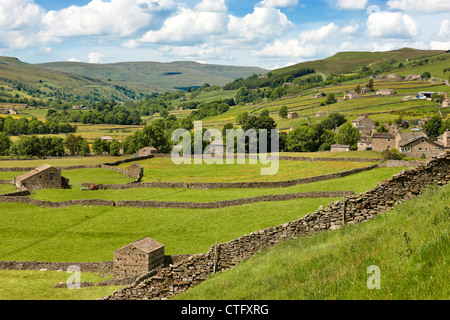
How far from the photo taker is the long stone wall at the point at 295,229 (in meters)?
16.8

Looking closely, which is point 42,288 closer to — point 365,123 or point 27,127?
point 365,123

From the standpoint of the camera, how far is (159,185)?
188 ft

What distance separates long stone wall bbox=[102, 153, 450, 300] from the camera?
1680 cm

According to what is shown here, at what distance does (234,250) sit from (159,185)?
3961cm

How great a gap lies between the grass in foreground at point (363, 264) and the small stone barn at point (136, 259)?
9960 millimetres

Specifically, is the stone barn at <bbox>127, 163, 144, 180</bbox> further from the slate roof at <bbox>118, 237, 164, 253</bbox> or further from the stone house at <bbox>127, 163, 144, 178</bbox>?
the slate roof at <bbox>118, 237, 164, 253</bbox>

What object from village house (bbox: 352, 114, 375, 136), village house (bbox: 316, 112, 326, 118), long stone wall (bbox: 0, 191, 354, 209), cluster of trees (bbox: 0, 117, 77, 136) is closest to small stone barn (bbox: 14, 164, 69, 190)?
long stone wall (bbox: 0, 191, 354, 209)

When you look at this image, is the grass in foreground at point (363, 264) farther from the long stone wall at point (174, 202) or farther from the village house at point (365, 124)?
the village house at point (365, 124)

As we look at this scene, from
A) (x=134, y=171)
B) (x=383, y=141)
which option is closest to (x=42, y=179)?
(x=134, y=171)

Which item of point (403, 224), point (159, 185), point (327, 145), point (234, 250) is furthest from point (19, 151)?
point (403, 224)

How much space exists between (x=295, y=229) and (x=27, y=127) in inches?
6874

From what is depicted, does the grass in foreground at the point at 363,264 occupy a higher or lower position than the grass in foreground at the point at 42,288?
higher

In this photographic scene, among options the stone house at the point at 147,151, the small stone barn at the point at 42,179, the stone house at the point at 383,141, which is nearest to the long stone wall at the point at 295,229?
the small stone barn at the point at 42,179

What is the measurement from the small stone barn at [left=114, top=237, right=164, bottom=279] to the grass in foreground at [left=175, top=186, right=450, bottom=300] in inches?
392
